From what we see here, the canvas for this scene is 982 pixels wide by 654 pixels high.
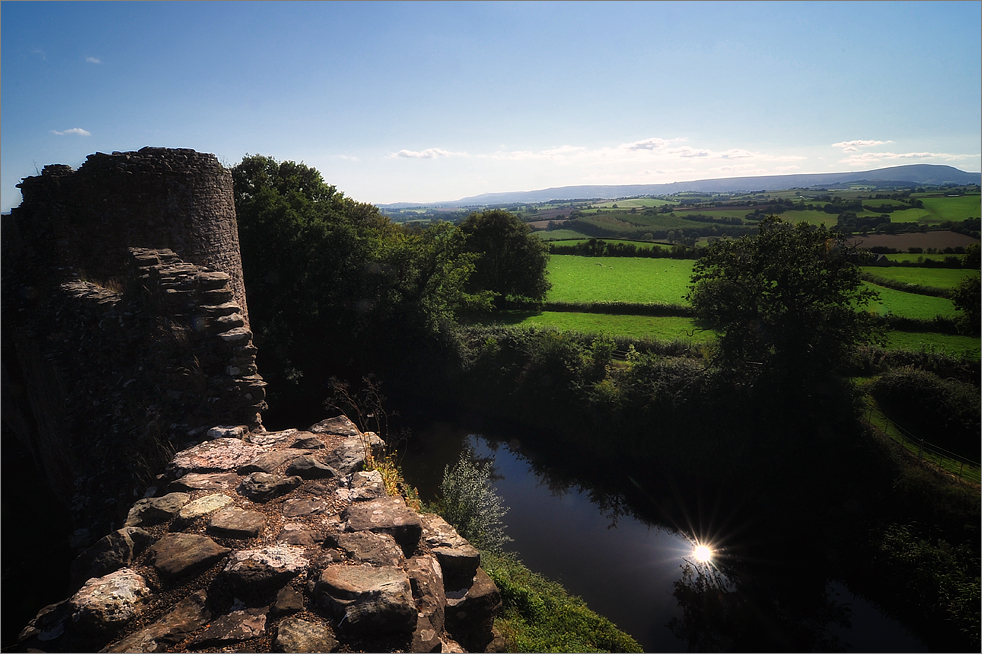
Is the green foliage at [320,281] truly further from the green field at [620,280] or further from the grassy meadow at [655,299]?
the green field at [620,280]

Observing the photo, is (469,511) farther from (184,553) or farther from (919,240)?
(919,240)

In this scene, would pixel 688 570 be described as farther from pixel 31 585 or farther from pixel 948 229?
pixel 948 229

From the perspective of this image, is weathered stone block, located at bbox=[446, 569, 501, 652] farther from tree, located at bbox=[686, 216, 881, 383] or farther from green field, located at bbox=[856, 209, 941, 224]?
green field, located at bbox=[856, 209, 941, 224]

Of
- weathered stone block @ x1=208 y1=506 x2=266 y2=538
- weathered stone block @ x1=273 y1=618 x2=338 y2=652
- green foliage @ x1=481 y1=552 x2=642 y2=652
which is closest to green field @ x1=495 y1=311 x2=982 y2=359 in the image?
green foliage @ x1=481 y1=552 x2=642 y2=652

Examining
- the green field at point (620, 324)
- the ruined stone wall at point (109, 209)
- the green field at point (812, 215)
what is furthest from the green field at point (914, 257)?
the ruined stone wall at point (109, 209)

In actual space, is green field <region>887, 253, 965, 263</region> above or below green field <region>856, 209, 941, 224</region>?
below

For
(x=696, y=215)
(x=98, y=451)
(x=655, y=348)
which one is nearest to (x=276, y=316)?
(x=98, y=451)
